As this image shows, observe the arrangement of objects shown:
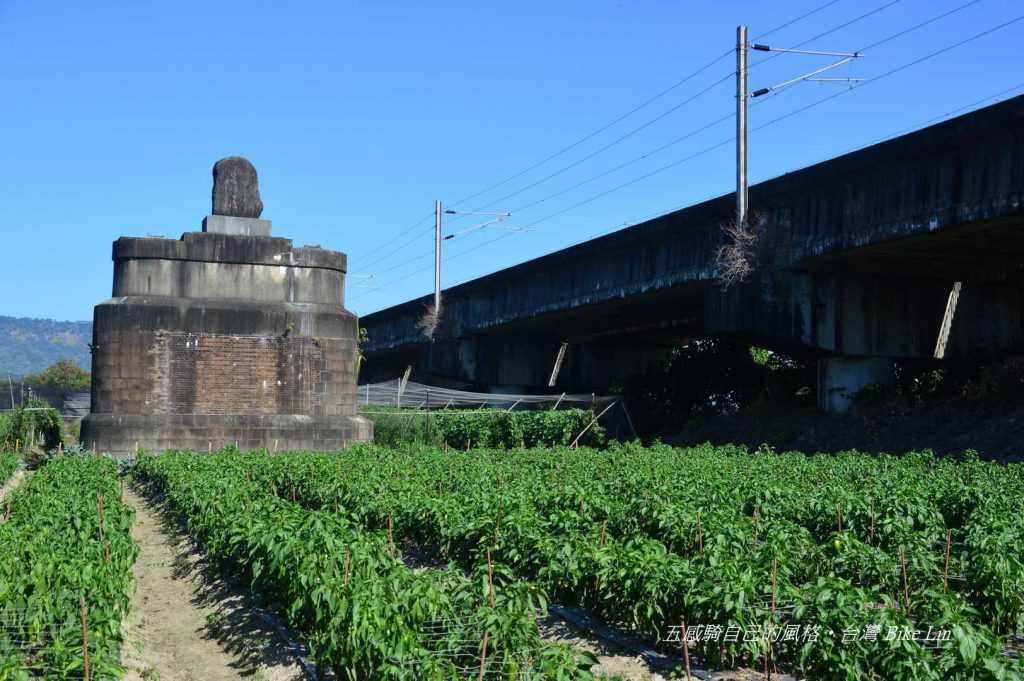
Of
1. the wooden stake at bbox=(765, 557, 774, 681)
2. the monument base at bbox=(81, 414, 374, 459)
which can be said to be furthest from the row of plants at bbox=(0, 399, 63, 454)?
the wooden stake at bbox=(765, 557, 774, 681)

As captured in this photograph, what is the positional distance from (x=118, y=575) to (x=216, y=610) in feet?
7.76

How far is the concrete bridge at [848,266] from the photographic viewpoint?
24.2m

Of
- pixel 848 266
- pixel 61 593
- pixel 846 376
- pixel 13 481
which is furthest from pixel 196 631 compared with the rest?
pixel 846 376

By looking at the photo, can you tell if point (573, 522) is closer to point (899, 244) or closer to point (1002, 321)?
point (899, 244)

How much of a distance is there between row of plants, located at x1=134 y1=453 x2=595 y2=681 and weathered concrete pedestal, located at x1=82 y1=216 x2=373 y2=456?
19.6 metres

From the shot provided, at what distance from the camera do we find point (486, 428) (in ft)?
133

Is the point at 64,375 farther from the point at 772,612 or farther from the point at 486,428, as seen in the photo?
the point at 772,612

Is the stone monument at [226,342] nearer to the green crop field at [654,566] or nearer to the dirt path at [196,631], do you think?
the green crop field at [654,566]

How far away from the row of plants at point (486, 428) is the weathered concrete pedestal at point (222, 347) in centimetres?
410

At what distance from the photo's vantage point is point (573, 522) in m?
13.5

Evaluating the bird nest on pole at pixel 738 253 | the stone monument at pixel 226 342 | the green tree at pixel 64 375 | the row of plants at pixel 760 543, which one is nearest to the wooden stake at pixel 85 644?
the row of plants at pixel 760 543

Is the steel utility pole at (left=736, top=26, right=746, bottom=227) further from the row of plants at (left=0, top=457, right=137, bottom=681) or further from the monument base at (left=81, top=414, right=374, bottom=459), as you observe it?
the row of plants at (left=0, top=457, right=137, bottom=681)

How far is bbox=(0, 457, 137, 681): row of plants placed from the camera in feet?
28.7

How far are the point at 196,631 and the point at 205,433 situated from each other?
20.4 m
